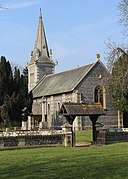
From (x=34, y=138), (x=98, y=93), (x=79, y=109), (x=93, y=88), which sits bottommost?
(x=34, y=138)

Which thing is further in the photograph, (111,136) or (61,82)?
(61,82)

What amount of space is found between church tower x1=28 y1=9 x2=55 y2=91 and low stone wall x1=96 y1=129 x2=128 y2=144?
33005 millimetres

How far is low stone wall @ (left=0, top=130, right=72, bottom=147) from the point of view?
19984 millimetres

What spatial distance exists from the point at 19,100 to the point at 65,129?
12.5 meters

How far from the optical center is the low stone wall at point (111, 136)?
2203 cm

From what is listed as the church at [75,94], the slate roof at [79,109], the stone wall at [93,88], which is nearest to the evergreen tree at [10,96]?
the church at [75,94]

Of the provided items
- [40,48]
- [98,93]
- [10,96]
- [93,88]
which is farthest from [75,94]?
[40,48]

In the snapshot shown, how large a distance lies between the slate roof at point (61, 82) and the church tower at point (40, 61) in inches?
129

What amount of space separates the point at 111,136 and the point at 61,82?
22264 mm

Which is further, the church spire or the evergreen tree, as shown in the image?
the church spire

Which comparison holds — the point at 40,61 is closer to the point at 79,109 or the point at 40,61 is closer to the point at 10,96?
the point at 10,96

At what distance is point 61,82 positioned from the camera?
44.0 metres

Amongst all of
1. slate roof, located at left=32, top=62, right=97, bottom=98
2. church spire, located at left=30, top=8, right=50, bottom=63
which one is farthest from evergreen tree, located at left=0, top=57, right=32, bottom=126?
church spire, located at left=30, top=8, right=50, bottom=63

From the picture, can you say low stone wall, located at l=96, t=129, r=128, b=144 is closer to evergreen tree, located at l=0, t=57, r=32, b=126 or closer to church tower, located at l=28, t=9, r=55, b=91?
evergreen tree, located at l=0, t=57, r=32, b=126
